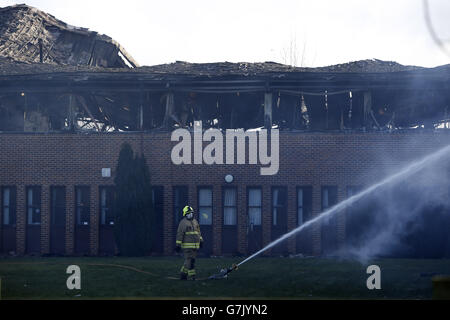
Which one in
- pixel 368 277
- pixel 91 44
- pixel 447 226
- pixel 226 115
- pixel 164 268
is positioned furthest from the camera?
pixel 91 44

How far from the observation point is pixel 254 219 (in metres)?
23.9

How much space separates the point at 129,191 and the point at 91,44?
16590 millimetres

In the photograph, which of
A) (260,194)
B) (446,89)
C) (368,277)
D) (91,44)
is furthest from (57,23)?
(368,277)

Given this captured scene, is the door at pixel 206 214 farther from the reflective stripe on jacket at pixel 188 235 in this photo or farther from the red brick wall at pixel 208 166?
the reflective stripe on jacket at pixel 188 235

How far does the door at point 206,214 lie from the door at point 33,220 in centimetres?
590

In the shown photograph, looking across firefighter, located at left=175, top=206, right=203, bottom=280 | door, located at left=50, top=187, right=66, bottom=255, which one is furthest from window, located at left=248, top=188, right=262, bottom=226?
firefighter, located at left=175, top=206, right=203, bottom=280

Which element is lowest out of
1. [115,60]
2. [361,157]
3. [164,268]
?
[164,268]

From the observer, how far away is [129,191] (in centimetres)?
2298

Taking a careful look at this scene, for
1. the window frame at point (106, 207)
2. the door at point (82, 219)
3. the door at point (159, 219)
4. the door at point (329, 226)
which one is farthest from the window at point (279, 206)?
the door at point (82, 219)

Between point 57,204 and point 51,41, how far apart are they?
15256mm

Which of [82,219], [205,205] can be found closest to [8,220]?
[82,219]

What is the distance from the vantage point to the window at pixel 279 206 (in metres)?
23.8

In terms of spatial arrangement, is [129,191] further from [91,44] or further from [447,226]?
[91,44]

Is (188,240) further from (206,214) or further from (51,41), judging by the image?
(51,41)
